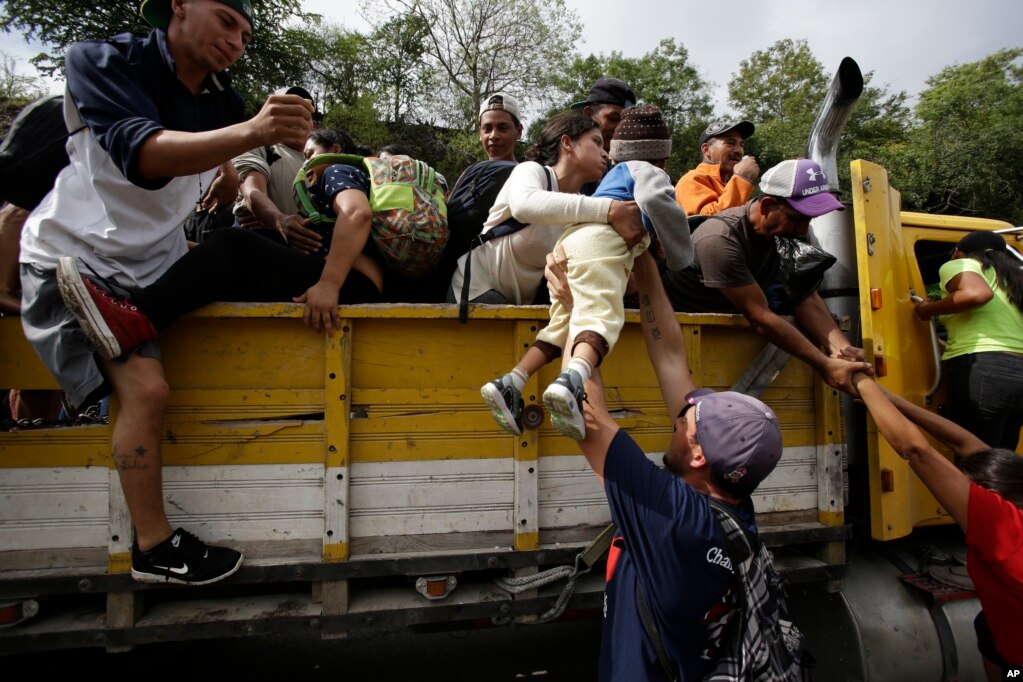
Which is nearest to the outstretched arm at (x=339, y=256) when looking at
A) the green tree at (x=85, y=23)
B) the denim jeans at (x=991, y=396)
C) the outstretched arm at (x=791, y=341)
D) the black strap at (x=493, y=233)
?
the black strap at (x=493, y=233)

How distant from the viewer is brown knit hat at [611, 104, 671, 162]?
2.52 metres

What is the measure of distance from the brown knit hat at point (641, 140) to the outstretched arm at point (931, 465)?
1.35 m

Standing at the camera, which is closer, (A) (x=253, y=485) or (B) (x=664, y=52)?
(A) (x=253, y=485)

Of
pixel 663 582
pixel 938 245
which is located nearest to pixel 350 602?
pixel 663 582

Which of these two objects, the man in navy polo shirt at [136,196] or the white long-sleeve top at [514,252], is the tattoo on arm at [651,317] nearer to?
the white long-sleeve top at [514,252]

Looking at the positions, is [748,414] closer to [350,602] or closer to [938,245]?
[350,602]

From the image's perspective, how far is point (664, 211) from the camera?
2.10m

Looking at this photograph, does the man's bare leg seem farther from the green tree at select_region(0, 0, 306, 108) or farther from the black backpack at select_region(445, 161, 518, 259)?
the green tree at select_region(0, 0, 306, 108)

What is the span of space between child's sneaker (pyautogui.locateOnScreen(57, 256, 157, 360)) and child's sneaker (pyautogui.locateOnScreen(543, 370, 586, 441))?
4.19 feet

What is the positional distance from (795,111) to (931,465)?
34.4 meters

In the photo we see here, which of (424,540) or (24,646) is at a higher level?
→ (424,540)

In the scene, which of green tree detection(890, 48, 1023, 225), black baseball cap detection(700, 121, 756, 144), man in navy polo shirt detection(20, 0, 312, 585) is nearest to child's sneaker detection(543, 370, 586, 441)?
man in navy polo shirt detection(20, 0, 312, 585)

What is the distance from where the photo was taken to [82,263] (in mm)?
1928

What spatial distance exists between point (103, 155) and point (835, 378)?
9.16 feet
